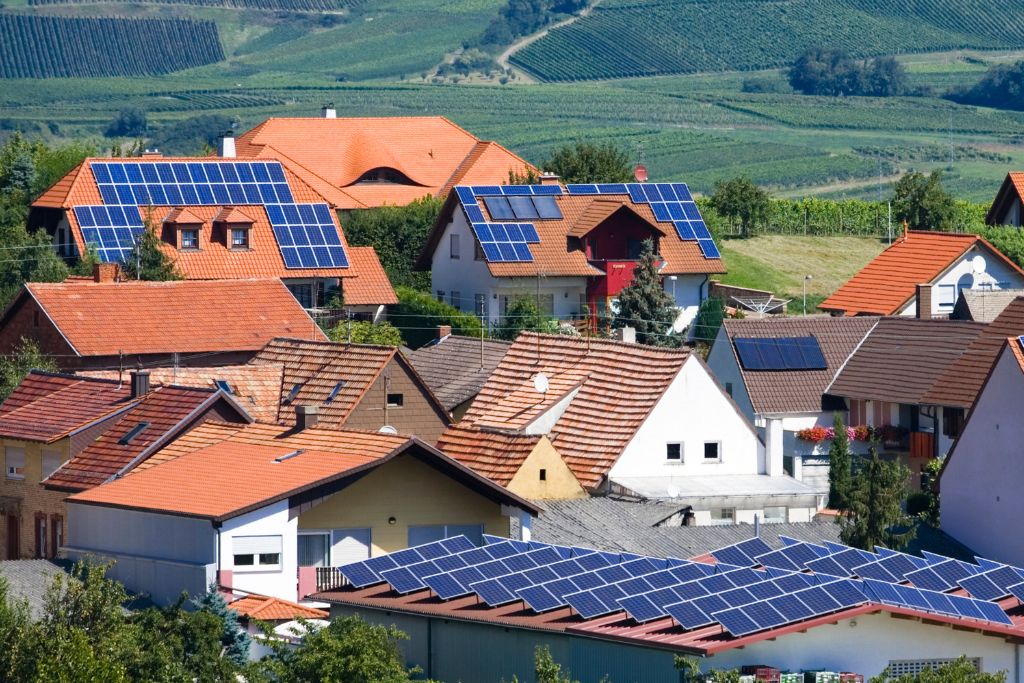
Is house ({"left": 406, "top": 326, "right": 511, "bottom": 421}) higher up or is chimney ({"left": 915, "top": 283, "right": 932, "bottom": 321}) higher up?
chimney ({"left": 915, "top": 283, "right": 932, "bottom": 321})

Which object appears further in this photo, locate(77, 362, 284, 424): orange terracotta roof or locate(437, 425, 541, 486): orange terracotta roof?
locate(77, 362, 284, 424): orange terracotta roof

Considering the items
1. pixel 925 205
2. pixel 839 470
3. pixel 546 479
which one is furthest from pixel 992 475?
pixel 925 205

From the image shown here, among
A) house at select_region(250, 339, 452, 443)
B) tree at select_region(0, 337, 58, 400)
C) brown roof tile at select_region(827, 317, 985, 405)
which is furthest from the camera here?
brown roof tile at select_region(827, 317, 985, 405)

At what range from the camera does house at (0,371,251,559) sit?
168 ft

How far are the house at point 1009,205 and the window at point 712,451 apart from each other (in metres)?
42.2

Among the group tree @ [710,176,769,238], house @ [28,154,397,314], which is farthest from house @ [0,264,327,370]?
tree @ [710,176,769,238]

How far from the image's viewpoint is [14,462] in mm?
54156

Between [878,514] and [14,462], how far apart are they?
16.9 metres

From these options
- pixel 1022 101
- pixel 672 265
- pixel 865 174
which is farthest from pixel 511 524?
pixel 1022 101

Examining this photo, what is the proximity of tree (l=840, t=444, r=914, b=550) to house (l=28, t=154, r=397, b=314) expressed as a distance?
32.8 metres

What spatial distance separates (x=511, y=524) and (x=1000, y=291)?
35.6m

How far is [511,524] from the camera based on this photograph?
4728 centimetres

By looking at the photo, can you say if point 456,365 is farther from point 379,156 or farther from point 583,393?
point 379,156

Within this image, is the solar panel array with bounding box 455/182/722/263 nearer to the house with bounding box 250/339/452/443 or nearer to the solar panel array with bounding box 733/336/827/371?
the solar panel array with bounding box 733/336/827/371
